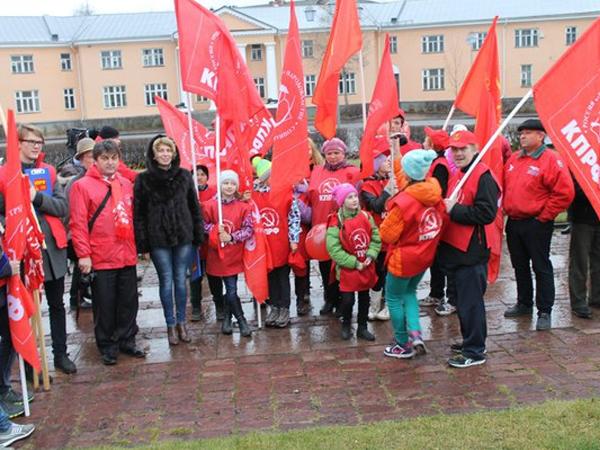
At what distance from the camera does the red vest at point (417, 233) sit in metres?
5.89

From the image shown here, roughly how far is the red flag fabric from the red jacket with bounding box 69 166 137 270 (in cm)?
152

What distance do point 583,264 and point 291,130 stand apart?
339 centimetres

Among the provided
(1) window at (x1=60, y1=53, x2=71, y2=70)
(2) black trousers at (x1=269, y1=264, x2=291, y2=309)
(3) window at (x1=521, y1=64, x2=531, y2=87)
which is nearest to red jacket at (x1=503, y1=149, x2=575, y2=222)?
(2) black trousers at (x1=269, y1=264, x2=291, y2=309)

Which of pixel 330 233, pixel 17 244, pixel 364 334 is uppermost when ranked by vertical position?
pixel 17 244

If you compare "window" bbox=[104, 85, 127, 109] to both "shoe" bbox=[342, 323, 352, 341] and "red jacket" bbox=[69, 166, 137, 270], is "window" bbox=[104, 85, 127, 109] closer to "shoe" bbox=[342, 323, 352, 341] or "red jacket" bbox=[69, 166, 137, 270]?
"red jacket" bbox=[69, 166, 137, 270]

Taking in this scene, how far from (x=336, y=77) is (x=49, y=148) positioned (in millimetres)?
23562

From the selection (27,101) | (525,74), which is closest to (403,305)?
(525,74)

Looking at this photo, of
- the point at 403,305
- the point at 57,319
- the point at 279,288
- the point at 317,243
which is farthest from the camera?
the point at 279,288

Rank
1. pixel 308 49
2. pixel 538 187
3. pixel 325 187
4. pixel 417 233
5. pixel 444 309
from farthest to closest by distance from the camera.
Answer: pixel 308 49
pixel 444 309
pixel 325 187
pixel 538 187
pixel 417 233

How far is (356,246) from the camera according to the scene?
6754mm

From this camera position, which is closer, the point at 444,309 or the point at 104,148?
the point at 104,148

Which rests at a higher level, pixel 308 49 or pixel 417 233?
pixel 308 49

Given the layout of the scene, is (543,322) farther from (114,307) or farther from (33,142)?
(33,142)

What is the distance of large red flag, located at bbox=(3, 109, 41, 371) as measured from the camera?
5.32m
